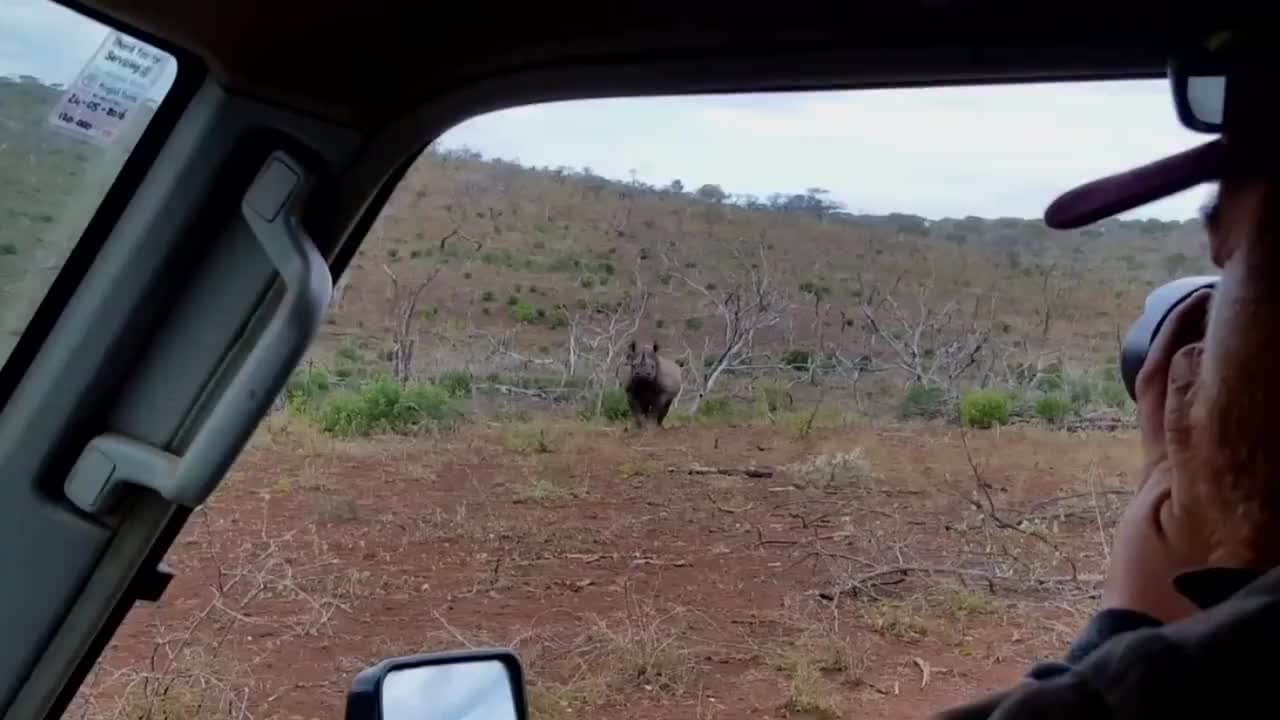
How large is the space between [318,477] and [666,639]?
72cm

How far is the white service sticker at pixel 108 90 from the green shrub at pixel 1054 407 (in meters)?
1.29

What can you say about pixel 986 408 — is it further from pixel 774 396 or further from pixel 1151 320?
pixel 1151 320

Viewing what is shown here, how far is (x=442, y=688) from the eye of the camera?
1336 millimetres

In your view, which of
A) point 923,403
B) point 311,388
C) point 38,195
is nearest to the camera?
point 38,195

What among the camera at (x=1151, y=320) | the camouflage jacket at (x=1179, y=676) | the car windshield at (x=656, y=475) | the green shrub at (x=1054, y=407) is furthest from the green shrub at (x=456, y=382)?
the camouflage jacket at (x=1179, y=676)

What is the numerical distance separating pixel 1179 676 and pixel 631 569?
1732 millimetres

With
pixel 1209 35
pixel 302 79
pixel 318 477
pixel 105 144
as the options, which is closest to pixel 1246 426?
pixel 1209 35

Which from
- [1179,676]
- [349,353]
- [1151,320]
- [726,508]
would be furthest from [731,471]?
[1179,676]

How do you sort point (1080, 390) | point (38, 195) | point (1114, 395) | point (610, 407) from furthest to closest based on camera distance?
point (610, 407)
point (1080, 390)
point (1114, 395)
point (38, 195)

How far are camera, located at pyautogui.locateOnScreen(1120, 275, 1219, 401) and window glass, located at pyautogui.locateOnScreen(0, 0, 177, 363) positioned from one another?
1.02 metres

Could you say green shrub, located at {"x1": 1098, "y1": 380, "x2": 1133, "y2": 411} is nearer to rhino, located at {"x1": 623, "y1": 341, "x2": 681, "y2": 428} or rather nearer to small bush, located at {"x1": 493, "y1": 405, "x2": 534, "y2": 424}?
rhino, located at {"x1": 623, "y1": 341, "x2": 681, "y2": 428}

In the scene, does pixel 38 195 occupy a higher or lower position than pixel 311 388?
higher

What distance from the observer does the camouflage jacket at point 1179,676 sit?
0.69 m

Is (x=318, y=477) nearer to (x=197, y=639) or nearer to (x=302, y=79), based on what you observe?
(x=197, y=639)
